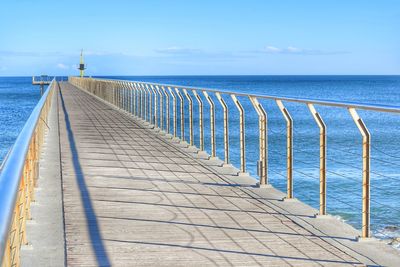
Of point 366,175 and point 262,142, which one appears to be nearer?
point 366,175

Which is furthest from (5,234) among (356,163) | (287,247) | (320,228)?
(356,163)

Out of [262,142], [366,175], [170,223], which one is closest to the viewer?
[366,175]

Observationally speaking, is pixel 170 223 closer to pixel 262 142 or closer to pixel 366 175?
pixel 366 175

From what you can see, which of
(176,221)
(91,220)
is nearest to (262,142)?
(176,221)

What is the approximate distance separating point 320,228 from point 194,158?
4.11m

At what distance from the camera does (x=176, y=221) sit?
4816mm

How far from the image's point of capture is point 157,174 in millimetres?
7129

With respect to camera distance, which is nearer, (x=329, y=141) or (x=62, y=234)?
(x=62, y=234)

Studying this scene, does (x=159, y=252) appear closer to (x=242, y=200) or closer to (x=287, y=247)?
(x=287, y=247)

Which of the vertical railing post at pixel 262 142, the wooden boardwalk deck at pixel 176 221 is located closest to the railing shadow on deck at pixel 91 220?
the wooden boardwalk deck at pixel 176 221

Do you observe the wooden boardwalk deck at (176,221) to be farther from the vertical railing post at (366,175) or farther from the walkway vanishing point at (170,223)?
the vertical railing post at (366,175)

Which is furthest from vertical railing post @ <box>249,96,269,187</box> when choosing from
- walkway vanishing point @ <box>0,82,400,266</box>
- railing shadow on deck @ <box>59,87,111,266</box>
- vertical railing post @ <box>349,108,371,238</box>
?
vertical railing post @ <box>349,108,371,238</box>

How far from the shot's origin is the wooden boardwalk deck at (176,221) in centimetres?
388

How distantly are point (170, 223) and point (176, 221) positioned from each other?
0.08 metres
